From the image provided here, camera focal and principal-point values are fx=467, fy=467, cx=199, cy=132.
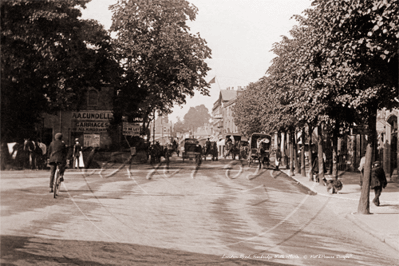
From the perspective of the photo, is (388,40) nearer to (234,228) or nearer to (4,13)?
(234,228)

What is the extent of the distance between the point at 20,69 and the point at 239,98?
49.3 meters

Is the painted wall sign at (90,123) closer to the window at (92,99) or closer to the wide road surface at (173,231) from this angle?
the window at (92,99)

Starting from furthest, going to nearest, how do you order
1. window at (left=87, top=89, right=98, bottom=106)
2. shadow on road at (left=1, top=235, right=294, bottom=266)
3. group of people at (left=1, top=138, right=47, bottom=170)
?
window at (left=87, top=89, right=98, bottom=106)
group of people at (left=1, top=138, right=47, bottom=170)
shadow on road at (left=1, top=235, right=294, bottom=266)

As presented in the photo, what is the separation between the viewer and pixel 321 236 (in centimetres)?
1018

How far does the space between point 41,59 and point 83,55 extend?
4604mm

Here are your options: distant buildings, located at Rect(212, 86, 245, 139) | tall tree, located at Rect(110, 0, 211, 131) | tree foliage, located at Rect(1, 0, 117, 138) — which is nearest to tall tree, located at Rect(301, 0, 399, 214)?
tall tree, located at Rect(110, 0, 211, 131)

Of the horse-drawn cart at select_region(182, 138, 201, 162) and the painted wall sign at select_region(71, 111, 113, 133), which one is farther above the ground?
the painted wall sign at select_region(71, 111, 113, 133)

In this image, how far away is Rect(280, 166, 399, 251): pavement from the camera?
1097 centimetres

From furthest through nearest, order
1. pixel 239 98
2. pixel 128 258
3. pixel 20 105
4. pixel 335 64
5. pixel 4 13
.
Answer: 1. pixel 239 98
2. pixel 20 105
3. pixel 4 13
4. pixel 335 64
5. pixel 128 258

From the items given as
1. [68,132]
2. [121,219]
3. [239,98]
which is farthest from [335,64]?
[239,98]

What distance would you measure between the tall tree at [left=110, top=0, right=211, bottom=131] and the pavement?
1175cm

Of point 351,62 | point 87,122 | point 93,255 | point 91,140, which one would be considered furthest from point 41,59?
point 93,255

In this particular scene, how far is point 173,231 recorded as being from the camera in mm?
9578

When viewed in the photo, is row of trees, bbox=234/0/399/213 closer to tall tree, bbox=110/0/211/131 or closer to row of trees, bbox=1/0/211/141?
row of trees, bbox=1/0/211/141
